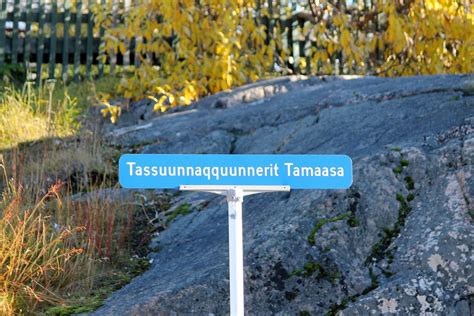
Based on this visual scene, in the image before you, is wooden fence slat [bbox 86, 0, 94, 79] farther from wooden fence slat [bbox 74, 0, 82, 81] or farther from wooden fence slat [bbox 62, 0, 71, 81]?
wooden fence slat [bbox 62, 0, 71, 81]

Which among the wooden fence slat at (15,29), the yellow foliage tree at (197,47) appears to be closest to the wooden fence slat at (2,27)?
the wooden fence slat at (15,29)

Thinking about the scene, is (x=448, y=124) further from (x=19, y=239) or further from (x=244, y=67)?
(x=244, y=67)

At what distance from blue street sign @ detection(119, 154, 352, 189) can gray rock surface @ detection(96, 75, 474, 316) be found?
832 millimetres

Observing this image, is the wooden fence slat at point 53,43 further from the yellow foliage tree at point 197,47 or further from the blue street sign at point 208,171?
the blue street sign at point 208,171

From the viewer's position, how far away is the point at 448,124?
4.95m

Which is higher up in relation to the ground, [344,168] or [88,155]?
[344,168]

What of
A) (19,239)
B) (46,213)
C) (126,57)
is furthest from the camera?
(126,57)

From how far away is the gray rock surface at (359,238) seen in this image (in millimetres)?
4062

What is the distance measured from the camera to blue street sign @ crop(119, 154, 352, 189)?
A: 3443 mm

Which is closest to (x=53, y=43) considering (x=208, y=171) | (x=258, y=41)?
(x=258, y=41)

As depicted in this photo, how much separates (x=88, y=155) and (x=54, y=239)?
70.1 inches

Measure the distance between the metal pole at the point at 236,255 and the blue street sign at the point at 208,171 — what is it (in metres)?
0.07

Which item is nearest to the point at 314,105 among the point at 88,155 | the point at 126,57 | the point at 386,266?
the point at 88,155

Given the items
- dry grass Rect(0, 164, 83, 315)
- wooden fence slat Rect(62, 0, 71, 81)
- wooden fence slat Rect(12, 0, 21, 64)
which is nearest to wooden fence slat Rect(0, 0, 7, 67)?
wooden fence slat Rect(12, 0, 21, 64)
